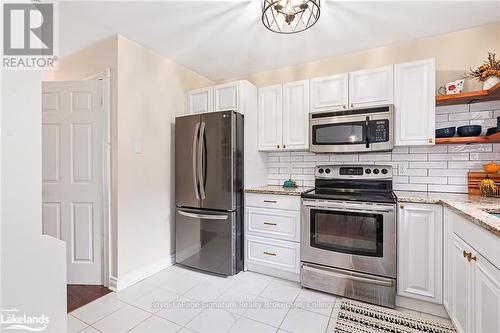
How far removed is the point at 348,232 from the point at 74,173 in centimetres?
272

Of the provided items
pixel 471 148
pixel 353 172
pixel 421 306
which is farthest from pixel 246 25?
pixel 421 306

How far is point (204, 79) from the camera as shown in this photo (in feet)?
11.6

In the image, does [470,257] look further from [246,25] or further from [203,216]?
[246,25]

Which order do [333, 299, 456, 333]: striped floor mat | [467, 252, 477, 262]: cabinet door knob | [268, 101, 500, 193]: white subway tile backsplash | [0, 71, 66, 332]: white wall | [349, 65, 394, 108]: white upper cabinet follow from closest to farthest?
[0, 71, 66, 332]: white wall, [467, 252, 477, 262]: cabinet door knob, [333, 299, 456, 333]: striped floor mat, [268, 101, 500, 193]: white subway tile backsplash, [349, 65, 394, 108]: white upper cabinet

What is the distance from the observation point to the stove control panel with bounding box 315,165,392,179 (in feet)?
8.29

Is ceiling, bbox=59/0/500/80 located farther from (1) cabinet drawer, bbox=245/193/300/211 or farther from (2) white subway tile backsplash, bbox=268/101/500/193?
(1) cabinet drawer, bbox=245/193/300/211


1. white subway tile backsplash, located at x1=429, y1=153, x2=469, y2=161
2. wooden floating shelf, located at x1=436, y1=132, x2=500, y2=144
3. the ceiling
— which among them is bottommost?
white subway tile backsplash, located at x1=429, y1=153, x2=469, y2=161

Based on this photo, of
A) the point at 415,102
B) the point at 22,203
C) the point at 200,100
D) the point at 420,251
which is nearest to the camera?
the point at 22,203

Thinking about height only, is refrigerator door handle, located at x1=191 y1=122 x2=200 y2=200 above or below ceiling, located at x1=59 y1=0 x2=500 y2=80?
below

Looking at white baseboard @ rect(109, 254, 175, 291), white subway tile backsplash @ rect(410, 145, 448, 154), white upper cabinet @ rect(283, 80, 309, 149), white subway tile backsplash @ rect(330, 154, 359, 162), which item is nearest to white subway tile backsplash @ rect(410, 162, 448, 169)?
white subway tile backsplash @ rect(410, 145, 448, 154)

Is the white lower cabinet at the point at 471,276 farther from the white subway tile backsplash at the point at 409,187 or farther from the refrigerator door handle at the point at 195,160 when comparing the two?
the refrigerator door handle at the point at 195,160

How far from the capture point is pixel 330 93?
261 centimetres

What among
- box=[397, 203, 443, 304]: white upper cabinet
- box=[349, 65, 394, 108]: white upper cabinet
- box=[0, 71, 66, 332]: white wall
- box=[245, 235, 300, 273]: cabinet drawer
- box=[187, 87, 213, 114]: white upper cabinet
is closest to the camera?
box=[0, 71, 66, 332]: white wall

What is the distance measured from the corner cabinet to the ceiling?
1.38 feet
